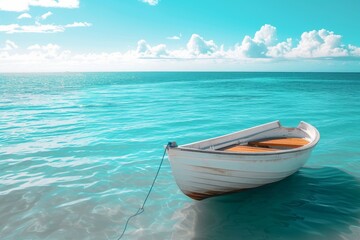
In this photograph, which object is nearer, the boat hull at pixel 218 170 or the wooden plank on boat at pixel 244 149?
the boat hull at pixel 218 170

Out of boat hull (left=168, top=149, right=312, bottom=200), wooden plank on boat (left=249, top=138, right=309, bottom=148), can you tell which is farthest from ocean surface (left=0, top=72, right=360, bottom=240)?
wooden plank on boat (left=249, top=138, right=309, bottom=148)

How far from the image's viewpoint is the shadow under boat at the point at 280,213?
7234mm

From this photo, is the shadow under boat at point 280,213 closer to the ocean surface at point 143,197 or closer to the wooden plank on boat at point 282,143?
the ocean surface at point 143,197

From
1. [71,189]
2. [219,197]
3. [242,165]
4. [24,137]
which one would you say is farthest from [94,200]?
[24,137]

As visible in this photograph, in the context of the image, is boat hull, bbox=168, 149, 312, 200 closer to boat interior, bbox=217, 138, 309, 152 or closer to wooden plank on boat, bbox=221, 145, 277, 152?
A: wooden plank on boat, bbox=221, 145, 277, 152

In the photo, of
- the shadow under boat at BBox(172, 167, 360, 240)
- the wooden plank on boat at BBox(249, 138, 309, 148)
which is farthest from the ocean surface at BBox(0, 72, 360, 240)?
the wooden plank on boat at BBox(249, 138, 309, 148)

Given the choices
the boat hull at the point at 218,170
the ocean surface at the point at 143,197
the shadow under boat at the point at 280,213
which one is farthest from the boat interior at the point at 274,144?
the boat hull at the point at 218,170

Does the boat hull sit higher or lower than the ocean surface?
higher

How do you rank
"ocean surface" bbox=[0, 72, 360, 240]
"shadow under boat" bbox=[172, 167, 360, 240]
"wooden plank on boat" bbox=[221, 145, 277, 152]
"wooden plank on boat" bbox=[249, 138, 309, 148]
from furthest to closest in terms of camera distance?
1. "wooden plank on boat" bbox=[249, 138, 309, 148]
2. "wooden plank on boat" bbox=[221, 145, 277, 152]
3. "ocean surface" bbox=[0, 72, 360, 240]
4. "shadow under boat" bbox=[172, 167, 360, 240]

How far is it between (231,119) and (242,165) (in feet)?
54.9

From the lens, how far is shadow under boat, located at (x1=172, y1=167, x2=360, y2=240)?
723cm

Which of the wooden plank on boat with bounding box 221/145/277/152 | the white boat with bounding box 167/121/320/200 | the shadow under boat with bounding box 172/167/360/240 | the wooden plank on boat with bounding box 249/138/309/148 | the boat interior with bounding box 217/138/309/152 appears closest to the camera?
the shadow under boat with bounding box 172/167/360/240

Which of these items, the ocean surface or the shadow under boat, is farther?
the ocean surface

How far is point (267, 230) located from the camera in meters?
7.37
